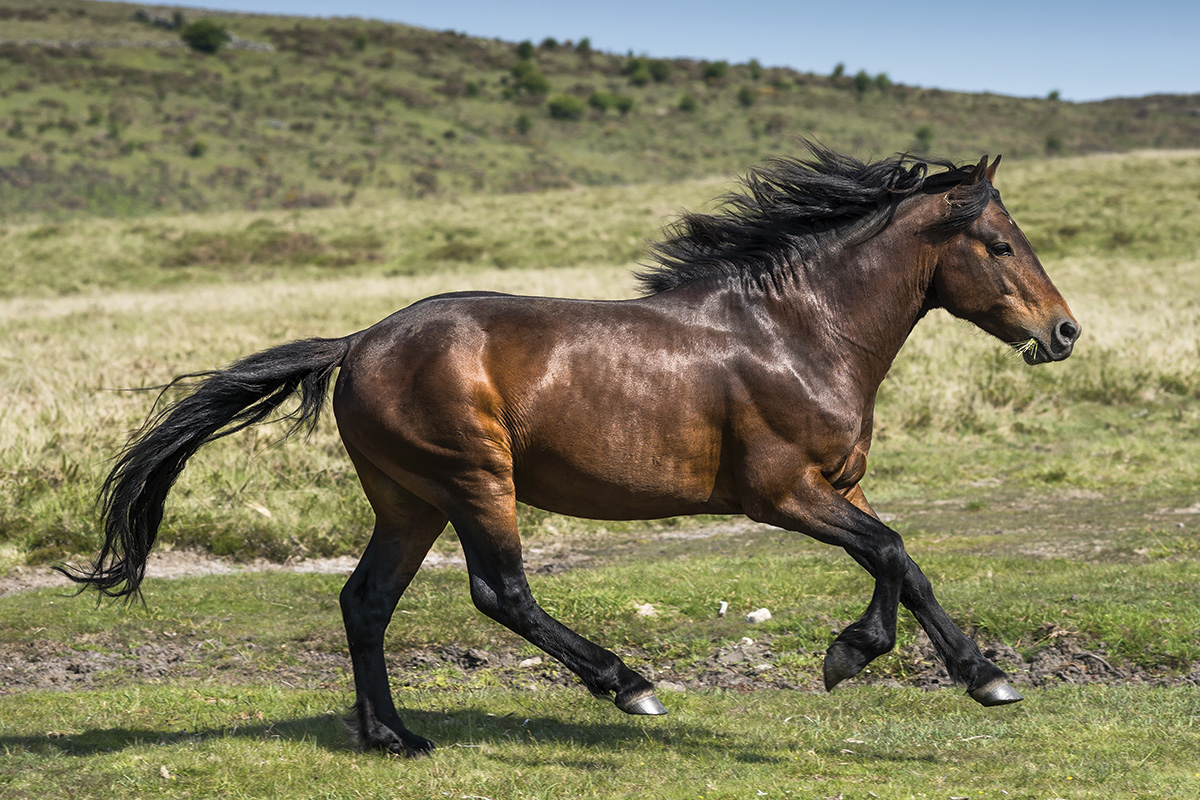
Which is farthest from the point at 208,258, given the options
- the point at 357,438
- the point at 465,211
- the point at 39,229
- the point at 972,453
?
the point at 357,438

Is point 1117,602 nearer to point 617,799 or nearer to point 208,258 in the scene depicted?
point 617,799

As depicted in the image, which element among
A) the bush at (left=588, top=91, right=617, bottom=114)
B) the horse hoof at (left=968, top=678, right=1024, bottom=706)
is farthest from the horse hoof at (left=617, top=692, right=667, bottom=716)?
the bush at (left=588, top=91, right=617, bottom=114)

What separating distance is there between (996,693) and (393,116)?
81886 millimetres

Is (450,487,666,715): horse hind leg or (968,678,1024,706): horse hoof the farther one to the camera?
(450,487,666,715): horse hind leg

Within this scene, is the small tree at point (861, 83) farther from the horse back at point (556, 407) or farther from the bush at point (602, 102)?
the horse back at point (556, 407)

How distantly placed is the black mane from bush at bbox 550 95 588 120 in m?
88.0

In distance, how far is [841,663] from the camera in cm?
488

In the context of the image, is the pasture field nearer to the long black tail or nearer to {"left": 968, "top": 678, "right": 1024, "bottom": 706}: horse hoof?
{"left": 968, "top": 678, "right": 1024, "bottom": 706}: horse hoof

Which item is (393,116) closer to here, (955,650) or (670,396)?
(670,396)

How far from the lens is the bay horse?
5.02m

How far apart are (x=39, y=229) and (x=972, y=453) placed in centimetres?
3623

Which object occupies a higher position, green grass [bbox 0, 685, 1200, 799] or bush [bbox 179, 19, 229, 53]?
bush [bbox 179, 19, 229, 53]

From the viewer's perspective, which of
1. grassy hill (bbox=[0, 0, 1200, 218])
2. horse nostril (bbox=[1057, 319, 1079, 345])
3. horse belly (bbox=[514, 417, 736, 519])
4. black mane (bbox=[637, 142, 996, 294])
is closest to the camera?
horse belly (bbox=[514, 417, 736, 519])

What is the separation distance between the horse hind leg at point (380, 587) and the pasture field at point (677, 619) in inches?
9.1
